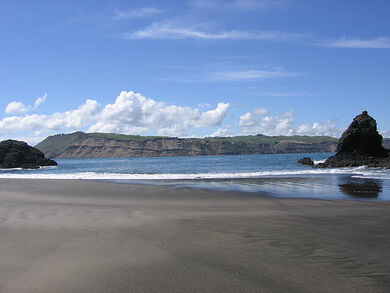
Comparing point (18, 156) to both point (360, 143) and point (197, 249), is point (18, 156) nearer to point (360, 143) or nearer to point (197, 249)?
point (360, 143)

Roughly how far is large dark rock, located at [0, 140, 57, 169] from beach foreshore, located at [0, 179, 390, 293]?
7742cm

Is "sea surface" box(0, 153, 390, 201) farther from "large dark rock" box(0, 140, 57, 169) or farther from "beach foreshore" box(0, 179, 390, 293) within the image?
"large dark rock" box(0, 140, 57, 169)

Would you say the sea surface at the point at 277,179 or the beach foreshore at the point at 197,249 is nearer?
the beach foreshore at the point at 197,249

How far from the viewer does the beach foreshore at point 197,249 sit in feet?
15.5

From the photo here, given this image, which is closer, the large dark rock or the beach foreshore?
the beach foreshore

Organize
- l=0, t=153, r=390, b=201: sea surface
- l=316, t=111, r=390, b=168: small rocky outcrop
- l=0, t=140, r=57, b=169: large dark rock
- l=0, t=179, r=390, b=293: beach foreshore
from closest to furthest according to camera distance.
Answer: l=0, t=179, r=390, b=293: beach foreshore, l=0, t=153, r=390, b=201: sea surface, l=316, t=111, r=390, b=168: small rocky outcrop, l=0, t=140, r=57, b=169: large dark rock

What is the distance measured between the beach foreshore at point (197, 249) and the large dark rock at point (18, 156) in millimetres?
77424

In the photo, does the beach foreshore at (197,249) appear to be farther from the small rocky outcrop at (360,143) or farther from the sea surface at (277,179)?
the small rocky outcrop at (360,143)

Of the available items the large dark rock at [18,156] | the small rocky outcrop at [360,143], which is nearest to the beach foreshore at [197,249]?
the small rocky outcrop at [360,143]

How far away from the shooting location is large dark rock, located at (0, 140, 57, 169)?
77825mm

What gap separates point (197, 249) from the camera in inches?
250

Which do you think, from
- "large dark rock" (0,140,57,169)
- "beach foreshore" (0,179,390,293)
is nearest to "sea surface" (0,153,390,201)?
"beach foreshore" (0,179,390,293)

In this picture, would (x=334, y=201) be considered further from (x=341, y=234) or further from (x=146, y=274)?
(x=146, y=274)

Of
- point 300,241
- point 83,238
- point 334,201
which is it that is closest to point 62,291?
point 83,238
